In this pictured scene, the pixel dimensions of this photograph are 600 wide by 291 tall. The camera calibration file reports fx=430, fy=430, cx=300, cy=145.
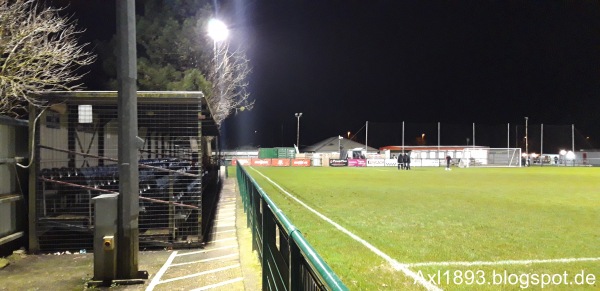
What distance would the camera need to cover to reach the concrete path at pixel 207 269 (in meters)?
5.37

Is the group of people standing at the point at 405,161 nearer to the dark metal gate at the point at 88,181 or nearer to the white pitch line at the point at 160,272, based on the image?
the dark metal gate at the point at 88,181

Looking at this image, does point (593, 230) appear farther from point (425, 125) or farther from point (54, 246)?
point (425, 125)

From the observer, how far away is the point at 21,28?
7172 millimetres

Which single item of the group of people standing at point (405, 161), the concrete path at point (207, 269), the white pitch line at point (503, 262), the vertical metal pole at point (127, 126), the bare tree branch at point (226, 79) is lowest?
the concrete path at point (207, 269)

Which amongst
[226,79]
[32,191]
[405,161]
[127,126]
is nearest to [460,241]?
[127,126]

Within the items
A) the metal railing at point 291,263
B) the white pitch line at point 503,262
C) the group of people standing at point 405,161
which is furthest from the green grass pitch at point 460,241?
the group of people standing at point 405,161

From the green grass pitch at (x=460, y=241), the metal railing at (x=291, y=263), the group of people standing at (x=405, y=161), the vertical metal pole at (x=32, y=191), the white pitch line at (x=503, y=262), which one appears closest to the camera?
the metal railing at (x=291, y=263)

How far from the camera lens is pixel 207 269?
20.1ft

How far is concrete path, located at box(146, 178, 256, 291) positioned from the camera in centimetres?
537

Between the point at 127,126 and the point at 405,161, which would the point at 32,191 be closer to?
the point at 127,126

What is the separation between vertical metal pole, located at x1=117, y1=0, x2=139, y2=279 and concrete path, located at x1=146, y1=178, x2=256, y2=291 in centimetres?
71

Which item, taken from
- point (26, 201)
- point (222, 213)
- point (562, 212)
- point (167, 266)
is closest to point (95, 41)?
point (222, 213)

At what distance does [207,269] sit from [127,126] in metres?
2.32

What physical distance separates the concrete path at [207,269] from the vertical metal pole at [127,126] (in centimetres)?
71
